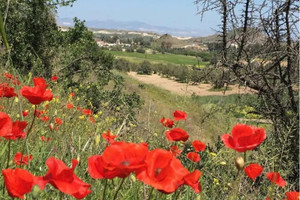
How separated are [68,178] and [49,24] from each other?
9.99 meters

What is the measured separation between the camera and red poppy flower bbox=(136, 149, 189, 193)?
78cm

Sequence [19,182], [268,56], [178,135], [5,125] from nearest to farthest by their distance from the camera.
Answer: [19,182], [5,125], [178,135], [268,56]

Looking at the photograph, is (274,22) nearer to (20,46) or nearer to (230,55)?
(230,55)

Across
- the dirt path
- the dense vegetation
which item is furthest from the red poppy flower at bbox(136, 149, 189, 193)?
the dirt path

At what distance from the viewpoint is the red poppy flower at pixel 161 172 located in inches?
30.8

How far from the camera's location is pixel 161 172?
0.82m

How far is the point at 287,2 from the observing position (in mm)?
3627

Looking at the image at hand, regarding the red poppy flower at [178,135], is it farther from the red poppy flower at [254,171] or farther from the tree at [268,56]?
the tree at [268,56]

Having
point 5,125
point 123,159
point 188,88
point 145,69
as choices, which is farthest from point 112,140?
point 145,69

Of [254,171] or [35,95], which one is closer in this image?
[35,95]

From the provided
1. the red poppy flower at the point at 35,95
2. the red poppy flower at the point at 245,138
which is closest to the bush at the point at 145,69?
the red poppy flower at the point at 35,95

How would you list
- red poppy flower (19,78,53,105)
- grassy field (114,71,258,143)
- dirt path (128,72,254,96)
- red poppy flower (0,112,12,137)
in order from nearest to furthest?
red poppy flower (0,112,12,137) < red poppy flower (19,78,53,105) < grassy field (114,71,258,143) < dirt path (128,72,254,96)

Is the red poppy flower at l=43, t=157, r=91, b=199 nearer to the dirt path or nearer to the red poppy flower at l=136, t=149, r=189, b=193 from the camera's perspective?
the red poppy flower at l=136, t=149, r=189, b=193

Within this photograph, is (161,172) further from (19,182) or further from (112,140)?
(112,140)
